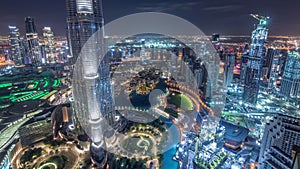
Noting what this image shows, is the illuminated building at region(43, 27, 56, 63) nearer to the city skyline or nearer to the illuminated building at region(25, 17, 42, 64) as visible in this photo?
the illuminated building at region(25, 17, 42, 64)

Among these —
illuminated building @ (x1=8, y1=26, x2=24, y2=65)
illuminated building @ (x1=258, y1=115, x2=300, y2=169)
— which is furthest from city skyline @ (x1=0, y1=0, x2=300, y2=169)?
illuminated building @ (x1=8, y1=26, x2=24, y2=65)

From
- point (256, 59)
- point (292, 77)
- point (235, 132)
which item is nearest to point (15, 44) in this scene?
point (235, 132)

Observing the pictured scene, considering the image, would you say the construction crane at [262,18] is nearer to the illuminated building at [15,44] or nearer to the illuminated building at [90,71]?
the illuminated building at [90,71]

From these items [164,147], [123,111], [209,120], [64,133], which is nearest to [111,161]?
[164,147]

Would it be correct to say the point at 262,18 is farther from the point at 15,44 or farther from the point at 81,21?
the point at 15,44

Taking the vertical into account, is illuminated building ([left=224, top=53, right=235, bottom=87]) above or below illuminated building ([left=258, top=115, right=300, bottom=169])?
above

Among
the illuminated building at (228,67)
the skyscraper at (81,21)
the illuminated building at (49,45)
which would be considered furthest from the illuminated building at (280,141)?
the illuminated building at (49,45)
